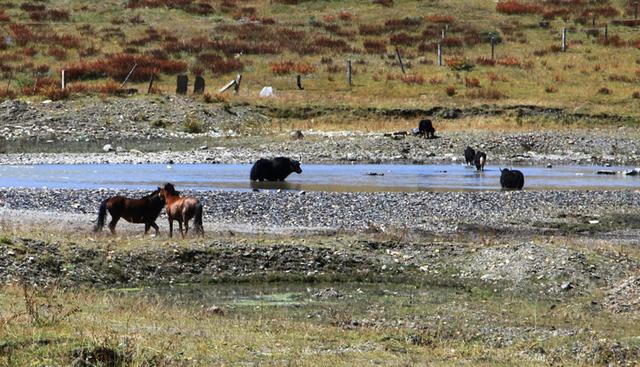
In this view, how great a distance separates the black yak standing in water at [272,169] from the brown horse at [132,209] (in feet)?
36.5

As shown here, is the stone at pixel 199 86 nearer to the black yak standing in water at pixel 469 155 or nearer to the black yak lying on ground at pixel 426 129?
the black yak lying on ground at pixel 426 129

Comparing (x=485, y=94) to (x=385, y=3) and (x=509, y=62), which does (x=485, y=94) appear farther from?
(x=385, y=3)

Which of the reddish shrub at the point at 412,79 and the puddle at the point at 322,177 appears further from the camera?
the reddish shrub at the point at 412,79

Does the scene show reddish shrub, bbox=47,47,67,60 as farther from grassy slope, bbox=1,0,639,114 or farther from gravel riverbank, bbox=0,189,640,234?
gravel riverbank, bbox=0,189,640,234

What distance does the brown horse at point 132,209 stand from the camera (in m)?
18.0

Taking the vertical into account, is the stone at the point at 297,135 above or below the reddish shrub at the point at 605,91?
below

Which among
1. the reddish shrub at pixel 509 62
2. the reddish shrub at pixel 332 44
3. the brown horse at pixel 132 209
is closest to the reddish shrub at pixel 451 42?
the reddish shrub at pixel 509 62

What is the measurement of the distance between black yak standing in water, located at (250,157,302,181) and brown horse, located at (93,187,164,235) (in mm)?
11135

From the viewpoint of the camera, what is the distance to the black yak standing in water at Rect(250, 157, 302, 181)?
29297mm

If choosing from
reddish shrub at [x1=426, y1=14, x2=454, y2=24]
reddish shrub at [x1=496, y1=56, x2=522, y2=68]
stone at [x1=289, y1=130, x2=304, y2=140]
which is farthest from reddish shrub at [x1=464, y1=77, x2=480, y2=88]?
reddish shrub at [x1=426, y1=14, x2=454, y2=24]

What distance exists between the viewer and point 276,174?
29.5 m

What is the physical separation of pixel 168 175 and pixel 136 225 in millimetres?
10148

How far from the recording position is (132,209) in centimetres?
1802

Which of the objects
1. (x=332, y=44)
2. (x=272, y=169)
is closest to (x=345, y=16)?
(x=332, y=44)
